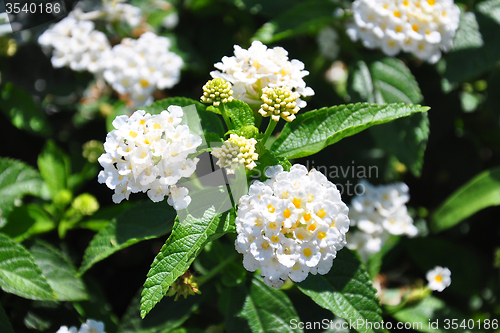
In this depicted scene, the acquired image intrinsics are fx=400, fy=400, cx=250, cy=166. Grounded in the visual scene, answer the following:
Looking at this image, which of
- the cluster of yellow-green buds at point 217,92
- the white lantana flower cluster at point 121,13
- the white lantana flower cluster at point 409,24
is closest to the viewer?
the cluster of yellow-green buds at point 217,92

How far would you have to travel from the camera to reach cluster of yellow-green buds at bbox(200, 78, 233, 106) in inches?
45.3

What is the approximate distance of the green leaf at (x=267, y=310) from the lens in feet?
4.78

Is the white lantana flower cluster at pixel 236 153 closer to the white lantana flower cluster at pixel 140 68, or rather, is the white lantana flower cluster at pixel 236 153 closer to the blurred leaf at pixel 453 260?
the white lantana flower cluster at pixel 140 68

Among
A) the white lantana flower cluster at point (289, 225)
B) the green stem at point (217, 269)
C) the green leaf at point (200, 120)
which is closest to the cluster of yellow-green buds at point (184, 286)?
the green stem at point (217, 269)

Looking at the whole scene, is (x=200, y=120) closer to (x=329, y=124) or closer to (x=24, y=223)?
(x=329, y=124)

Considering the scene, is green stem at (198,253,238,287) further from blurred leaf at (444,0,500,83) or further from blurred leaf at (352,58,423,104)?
blurred leaf at (444,0,500,83)

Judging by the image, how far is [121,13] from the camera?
6.91ft

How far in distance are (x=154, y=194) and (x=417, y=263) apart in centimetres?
147

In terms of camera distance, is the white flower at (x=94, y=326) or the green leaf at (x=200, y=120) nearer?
the green leaf at (x=200, y=120)

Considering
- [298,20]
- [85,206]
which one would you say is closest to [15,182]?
[85,206]

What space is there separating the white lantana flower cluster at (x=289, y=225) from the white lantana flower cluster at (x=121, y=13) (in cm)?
143

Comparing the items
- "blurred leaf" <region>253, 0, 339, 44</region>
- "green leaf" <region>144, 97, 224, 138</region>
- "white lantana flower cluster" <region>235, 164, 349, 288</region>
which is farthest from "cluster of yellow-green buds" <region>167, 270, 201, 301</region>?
"blurred leaf" <region>253, 0, 339, 44</region>

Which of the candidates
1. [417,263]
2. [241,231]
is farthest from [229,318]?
[417,263]

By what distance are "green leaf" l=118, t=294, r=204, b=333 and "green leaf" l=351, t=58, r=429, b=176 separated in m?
1.02
